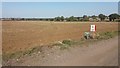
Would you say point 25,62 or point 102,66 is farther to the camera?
point 25,62

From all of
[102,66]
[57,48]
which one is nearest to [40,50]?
→ [57,48]

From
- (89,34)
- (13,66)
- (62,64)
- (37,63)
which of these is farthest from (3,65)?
(89,34)

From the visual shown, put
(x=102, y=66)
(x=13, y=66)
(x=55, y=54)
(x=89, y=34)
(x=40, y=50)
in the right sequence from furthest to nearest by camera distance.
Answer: (x=89, y=34) → (x=40, y=50) → (x=55, y=54) → (x=13, y=66) → (x=102, y=66)

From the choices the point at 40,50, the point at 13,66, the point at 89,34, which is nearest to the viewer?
the point at 13,66

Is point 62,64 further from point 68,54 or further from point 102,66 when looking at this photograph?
point 68,54

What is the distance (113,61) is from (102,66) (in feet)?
5.17

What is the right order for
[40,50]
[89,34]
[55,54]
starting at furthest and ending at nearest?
[89,34] < [40,50] < [55,54]

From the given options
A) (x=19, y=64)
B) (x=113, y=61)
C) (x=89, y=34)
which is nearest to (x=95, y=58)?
(x=113, y=61)

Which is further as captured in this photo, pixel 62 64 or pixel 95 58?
pixel 95 58

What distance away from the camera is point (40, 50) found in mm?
14023

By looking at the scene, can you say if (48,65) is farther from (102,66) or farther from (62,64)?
(102,66)

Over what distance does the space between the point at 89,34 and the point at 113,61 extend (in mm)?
13937

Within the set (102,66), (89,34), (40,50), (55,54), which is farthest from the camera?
(89,34)

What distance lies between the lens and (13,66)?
11008 millimetres
